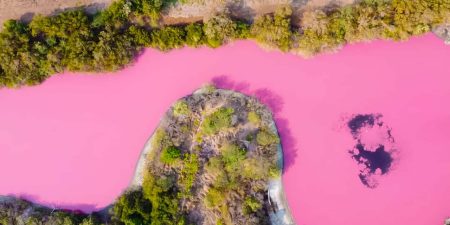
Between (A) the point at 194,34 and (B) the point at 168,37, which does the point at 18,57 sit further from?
(A) the point at 194,34

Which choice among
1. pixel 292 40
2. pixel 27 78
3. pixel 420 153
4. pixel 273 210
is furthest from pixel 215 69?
pixel 420 153

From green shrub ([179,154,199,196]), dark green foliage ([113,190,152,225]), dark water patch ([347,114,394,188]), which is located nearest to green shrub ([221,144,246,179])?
green shrub ([179,154,199,196])

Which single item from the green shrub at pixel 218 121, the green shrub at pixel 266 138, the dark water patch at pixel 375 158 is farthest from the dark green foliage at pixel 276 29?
the dark water patch at pixel 375 158

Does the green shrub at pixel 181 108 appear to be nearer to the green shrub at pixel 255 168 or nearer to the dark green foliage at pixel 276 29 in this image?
the green shrub at pixel 255 168

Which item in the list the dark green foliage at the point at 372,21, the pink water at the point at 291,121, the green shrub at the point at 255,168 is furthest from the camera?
the pink water at the point at 291,121

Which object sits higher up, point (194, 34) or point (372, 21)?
point (372, 21)

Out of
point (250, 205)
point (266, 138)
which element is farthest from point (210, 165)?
point (266, 138)
